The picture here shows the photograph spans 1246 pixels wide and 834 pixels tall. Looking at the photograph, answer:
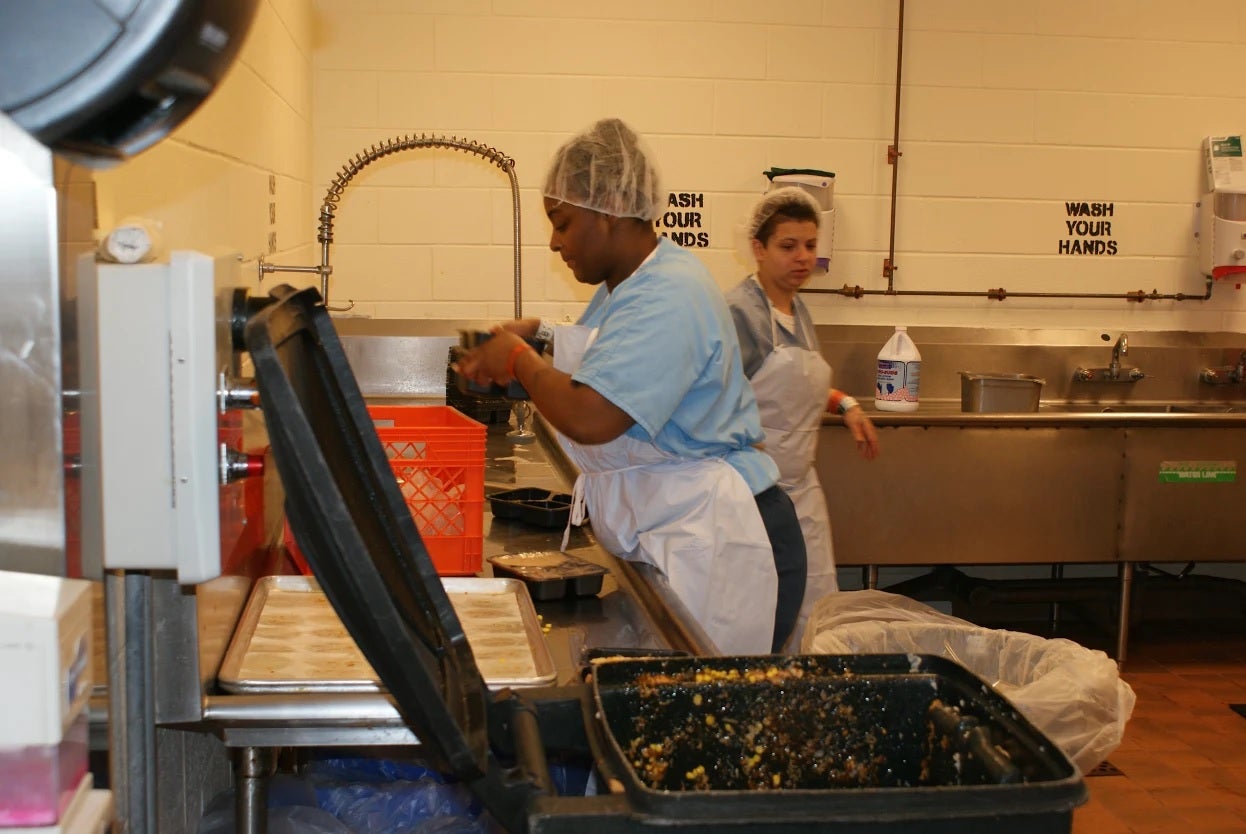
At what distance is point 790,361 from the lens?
3.34 meters

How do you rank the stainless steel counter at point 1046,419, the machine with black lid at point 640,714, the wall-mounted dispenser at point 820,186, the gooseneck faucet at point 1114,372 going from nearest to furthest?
the machine with black lid at point 640,714 < the stainless steel counter at point 1046,419 < the wall-mounted dispenser at point 820,186 < the gooseneck faucet at point 1114,372

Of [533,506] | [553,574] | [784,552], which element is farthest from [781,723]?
[784,552]

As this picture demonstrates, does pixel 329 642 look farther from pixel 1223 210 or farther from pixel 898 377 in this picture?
pixel 1223 210

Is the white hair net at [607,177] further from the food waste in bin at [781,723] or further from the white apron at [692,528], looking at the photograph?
the food waste in bin at [781,723]

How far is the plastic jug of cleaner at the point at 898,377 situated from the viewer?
420cm

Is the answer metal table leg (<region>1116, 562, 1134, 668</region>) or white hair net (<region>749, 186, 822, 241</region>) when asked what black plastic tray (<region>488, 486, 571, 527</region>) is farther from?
metal table leg (<region>1116, 562, 1134, 668</region>)

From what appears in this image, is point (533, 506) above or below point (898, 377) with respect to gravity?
below

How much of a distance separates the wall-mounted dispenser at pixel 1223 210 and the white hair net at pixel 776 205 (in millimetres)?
1969

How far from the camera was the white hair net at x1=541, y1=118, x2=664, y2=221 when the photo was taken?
2195 millimetres

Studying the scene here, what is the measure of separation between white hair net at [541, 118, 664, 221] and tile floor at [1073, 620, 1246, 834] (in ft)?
6.10

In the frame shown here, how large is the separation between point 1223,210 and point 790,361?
230 cm

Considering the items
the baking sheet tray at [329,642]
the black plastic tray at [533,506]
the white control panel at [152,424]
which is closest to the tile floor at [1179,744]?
the black plastic tray at [533,506]

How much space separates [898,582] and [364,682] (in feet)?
11.8

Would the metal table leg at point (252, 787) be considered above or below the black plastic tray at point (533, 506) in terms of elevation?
below
